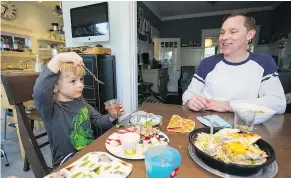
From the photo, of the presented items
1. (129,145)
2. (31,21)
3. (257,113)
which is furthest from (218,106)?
(31,21)

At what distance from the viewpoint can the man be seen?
112cm

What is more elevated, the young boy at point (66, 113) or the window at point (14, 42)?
the window at point (14, 42)

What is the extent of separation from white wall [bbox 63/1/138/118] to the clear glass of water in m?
1.63

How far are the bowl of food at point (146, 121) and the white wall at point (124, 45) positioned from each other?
4.75 feet

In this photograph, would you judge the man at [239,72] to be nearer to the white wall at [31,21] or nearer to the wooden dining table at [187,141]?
the wooden dining table at [187,141]

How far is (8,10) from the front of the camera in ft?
12.2

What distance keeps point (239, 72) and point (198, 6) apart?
508cm

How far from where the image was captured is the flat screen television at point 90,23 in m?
2.22

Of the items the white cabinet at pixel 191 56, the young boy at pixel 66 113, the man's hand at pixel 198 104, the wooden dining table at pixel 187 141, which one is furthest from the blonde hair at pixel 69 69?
the white cabinet at pixel 191 56

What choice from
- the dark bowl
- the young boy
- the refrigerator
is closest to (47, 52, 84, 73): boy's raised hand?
the young boy

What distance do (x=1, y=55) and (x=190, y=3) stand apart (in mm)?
5055

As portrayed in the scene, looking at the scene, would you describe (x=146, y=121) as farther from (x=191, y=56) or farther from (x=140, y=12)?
(x=191, y=56)

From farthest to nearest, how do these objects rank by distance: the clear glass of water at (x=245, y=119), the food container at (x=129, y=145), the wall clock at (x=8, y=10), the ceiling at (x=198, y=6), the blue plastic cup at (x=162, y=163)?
the ceiling at (x=198, y=6) → the wall clock at (x=8, y=10) → the clear glass of water at (x=245, y=119) → the food container at (x=129, y=145) → the blue plastic cup at (x=162, y=163)

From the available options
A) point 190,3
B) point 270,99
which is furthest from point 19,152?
point 190,3
